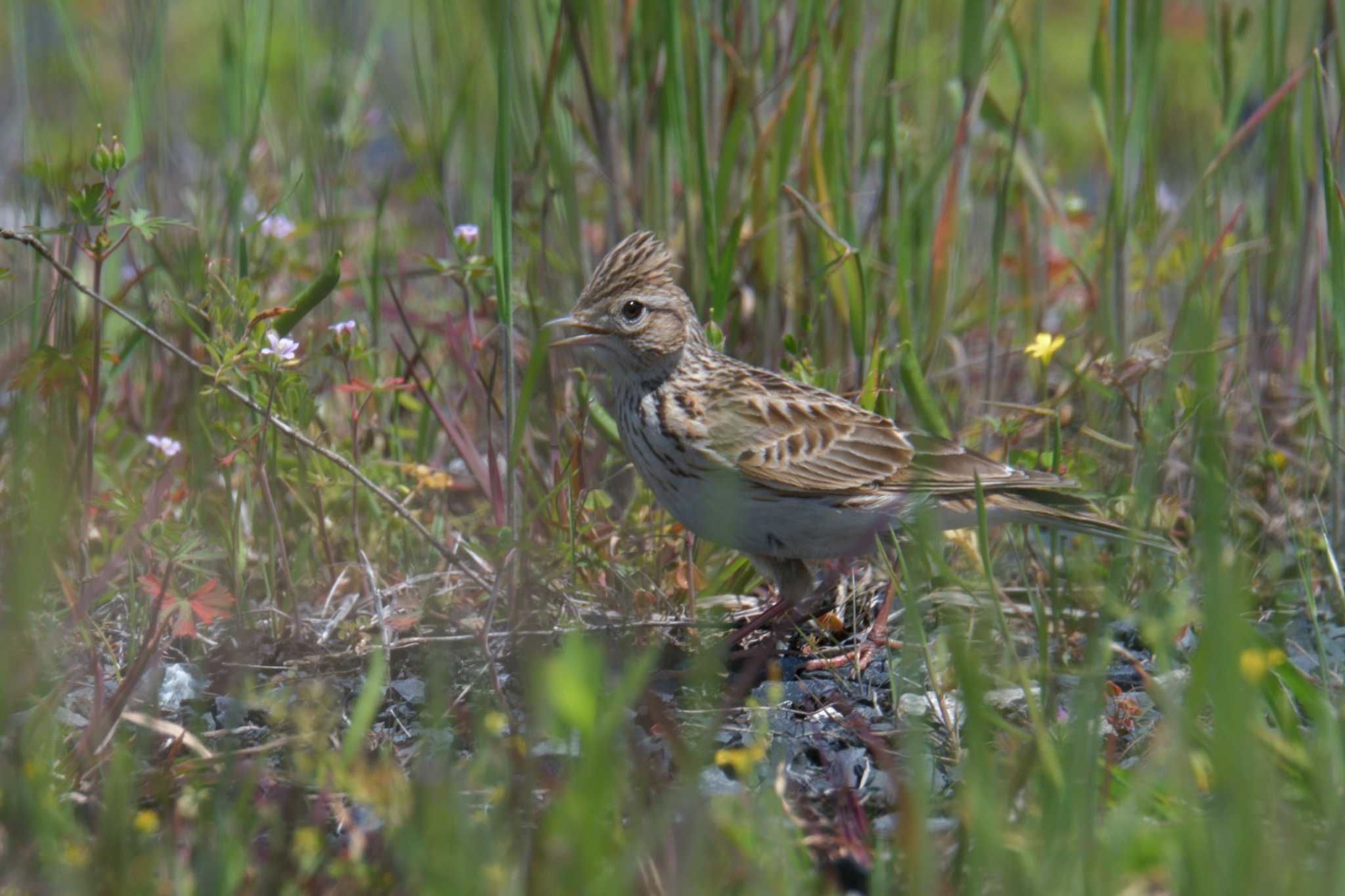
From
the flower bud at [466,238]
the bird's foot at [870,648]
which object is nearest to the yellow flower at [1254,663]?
the bird's foot at [870,648]

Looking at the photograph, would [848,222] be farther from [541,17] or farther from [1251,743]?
[1251,743]

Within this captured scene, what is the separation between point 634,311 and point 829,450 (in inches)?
28.3

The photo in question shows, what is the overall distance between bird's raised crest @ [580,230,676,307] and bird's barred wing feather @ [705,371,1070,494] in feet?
1.39

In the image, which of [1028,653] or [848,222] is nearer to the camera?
[1028,653]

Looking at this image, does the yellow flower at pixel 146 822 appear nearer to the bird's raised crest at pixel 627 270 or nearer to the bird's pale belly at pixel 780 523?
the bird's pale belly at pixel 780 523

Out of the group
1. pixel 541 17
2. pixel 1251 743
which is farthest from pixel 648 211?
pixel 1251 743

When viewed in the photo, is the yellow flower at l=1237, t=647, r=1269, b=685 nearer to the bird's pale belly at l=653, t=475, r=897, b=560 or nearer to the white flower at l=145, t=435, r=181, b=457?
the bird's pale belly at l=653, t=475, r=897, b=560

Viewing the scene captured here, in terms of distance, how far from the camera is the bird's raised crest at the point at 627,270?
420 cm

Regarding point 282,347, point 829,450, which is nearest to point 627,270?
point 829,450

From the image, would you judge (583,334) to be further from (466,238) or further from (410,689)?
(410,689)

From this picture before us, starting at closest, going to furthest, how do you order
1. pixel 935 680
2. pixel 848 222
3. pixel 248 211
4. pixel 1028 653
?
pixel 935 680, pixel 1028 653, pixel 848 222, pixel 248 211

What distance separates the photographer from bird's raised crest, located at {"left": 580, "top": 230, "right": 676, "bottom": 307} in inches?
165

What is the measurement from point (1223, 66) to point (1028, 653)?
2.17 m

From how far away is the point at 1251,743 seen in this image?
2.10 metres
